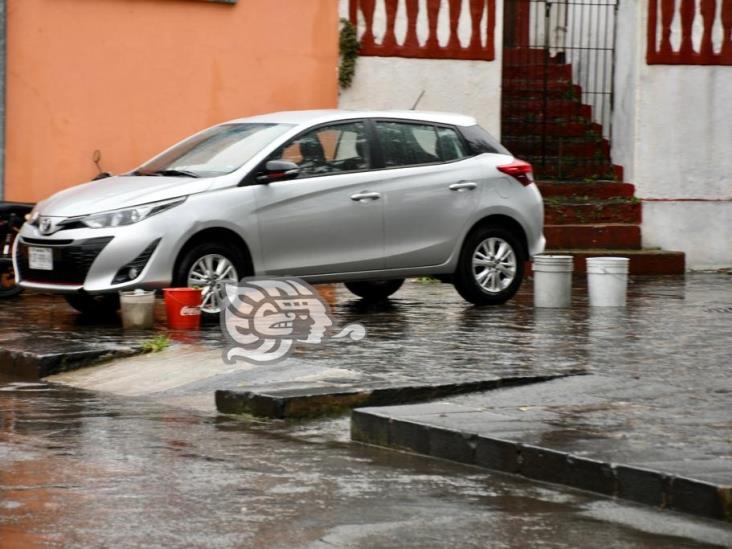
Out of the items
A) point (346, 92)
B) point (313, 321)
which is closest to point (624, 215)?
point (346, 92)

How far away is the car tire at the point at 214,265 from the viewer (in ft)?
42.9

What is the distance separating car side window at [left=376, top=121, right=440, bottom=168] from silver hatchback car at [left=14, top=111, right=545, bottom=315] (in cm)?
1

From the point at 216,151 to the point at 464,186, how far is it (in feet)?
7.67

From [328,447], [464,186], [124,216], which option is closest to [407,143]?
[464,186]

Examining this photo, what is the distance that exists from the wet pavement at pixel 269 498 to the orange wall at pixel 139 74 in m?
9.51

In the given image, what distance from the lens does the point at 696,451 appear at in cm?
737

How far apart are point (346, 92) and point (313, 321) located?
22.2 ft

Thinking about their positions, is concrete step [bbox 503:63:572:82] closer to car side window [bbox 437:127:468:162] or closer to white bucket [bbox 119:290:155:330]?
car side window [bbox 437:127:468:162]

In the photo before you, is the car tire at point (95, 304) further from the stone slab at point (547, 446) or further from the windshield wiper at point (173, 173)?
the stone slab at point (547, 446)

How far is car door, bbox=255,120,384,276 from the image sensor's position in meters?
13.6

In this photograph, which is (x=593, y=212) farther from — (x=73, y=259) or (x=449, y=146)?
(x=73, y=259)

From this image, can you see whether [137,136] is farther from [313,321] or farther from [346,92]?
[313,321]

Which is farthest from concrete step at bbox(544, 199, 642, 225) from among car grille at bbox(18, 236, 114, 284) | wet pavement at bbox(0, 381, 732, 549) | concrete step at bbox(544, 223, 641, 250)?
wet pavement at bbox(0, 381, 732, 549)

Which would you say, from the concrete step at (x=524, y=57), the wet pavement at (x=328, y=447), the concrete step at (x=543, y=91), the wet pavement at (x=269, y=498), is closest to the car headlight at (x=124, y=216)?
the wet pavement at (x=328, y=447)
